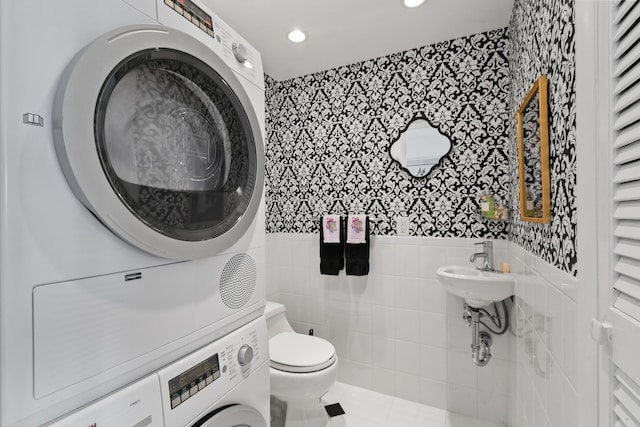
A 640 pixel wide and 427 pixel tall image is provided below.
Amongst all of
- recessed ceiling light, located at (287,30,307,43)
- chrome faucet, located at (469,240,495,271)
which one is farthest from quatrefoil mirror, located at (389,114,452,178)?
recessed ceiling light, located at (287,30,307,43)

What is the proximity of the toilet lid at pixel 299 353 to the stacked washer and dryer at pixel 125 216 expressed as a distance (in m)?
0.60

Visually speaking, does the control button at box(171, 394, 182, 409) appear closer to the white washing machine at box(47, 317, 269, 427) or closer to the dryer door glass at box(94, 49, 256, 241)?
the white washing machine at box(47, 317, 269, 427)

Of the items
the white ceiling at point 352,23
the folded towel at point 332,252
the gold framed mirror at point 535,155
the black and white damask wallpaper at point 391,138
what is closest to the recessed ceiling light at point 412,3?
the white ceiling at point 352,23

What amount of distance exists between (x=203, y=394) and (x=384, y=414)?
154cm

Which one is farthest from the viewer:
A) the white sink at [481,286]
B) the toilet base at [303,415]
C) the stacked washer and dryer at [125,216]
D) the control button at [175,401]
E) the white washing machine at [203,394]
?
the toilet base at [303,415]

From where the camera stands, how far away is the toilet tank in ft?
6.39

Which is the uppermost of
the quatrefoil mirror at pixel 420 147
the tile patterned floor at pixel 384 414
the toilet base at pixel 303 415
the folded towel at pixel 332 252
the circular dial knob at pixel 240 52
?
the circular dial knob at pixel 240 52

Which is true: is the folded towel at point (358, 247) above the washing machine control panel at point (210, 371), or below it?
above

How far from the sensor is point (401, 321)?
2018 mm

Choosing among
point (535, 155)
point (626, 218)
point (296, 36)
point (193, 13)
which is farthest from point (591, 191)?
point (296, 36)

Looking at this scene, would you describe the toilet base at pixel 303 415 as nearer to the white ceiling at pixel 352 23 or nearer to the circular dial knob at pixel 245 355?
the circular dial knob at pixel 245 355

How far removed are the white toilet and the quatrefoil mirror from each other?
1.28 m

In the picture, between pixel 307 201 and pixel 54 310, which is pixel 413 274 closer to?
pixel 307 201

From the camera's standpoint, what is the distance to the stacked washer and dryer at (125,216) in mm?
475
